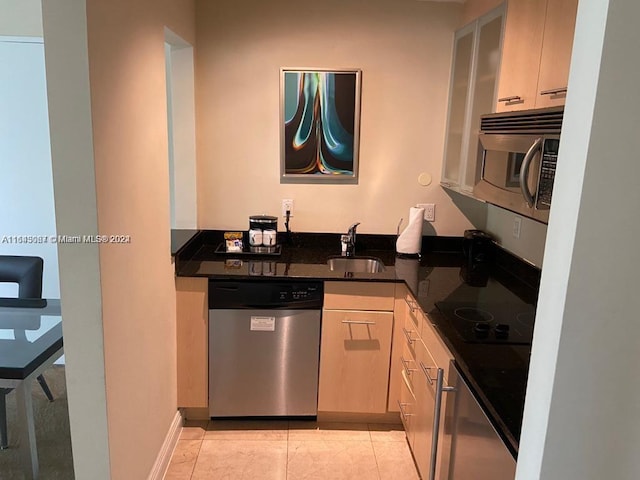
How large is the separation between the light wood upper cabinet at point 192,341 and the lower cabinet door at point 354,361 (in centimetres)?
62

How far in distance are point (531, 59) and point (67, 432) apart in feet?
9.17

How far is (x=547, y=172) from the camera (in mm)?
→ 1482

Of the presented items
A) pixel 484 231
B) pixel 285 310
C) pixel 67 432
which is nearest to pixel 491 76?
pixel 484 231

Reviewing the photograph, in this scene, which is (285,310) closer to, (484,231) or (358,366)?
(358,366)

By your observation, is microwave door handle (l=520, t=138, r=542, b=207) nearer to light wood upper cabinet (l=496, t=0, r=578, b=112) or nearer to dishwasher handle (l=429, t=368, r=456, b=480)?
light wood upper cabinet (l=496, t=0, r=578, b=112)

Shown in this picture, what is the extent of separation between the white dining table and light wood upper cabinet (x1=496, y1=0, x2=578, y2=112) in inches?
81.1

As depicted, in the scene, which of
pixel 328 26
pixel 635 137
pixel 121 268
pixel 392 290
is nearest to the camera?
pixel 635 137

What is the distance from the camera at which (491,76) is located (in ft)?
7.47

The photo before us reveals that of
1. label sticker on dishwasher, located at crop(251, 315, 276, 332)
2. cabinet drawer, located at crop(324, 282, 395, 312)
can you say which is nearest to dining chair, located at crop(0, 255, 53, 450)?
label sticker on dishwasher, located at crop(251, 315, 276, 332)

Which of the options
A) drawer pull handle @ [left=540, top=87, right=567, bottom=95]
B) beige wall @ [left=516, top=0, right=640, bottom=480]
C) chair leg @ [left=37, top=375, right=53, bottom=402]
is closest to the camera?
Answer: beige wall @ [left=516, top=0, right=640, bottom=480]

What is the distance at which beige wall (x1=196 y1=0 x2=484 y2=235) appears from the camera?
2.91 meters

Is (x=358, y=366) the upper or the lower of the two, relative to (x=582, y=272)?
lower

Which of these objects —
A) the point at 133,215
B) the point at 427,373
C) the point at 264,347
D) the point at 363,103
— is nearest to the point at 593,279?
the point at 427,373

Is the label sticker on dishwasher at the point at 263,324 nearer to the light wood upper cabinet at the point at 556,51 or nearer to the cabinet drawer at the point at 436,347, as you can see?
the cabinet drawer at the point at 436,347
